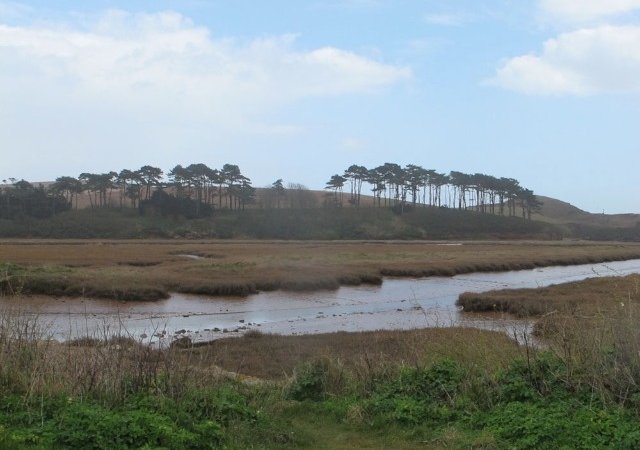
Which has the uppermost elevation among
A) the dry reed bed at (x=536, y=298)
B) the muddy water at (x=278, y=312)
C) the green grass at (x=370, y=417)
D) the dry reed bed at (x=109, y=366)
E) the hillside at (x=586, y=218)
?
the hillside at (x=586, y=218)

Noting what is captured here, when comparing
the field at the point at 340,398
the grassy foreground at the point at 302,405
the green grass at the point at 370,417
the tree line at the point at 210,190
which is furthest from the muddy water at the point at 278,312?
the tree line at the point at 210,190

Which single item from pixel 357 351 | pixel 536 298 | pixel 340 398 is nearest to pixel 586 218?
pixel 536 298

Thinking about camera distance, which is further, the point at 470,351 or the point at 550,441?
the point at 470,351

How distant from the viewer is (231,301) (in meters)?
32.9

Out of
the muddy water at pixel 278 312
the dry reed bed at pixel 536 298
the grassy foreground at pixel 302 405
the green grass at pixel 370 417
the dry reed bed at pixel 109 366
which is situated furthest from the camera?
the dry reed bed at pixel 536 298

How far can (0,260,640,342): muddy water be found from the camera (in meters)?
22.9

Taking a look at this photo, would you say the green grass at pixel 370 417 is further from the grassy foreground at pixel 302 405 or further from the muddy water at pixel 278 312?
the muddy water at pixel 278 312

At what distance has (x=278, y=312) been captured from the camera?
29641 millimetres

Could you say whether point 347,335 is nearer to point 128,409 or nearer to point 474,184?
point 128,409

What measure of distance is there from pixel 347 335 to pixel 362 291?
57.5ft

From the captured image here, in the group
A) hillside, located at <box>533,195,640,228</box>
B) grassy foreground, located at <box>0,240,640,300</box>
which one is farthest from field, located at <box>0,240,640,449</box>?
hillside, located at <box>533,195,640,228</box>

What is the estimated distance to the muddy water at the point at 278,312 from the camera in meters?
22.9

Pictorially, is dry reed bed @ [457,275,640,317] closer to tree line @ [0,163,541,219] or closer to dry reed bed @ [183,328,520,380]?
dry reed bed @ [183,328,520,380]

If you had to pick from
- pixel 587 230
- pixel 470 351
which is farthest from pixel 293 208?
pixel 470 351
